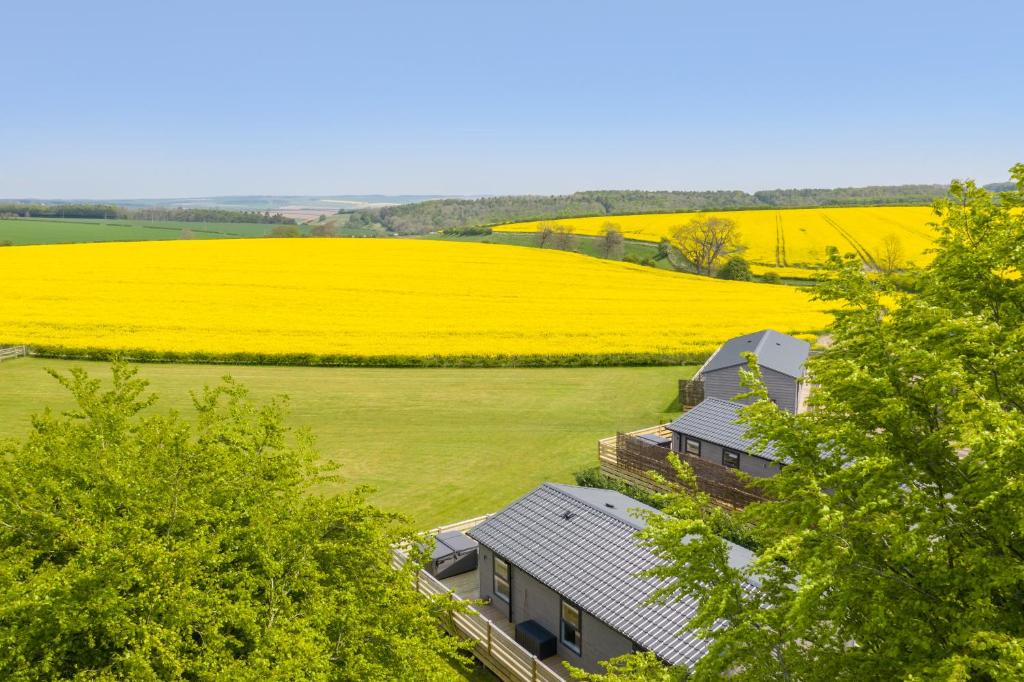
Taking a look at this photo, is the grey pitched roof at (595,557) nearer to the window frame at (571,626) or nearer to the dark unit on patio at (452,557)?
the window frame at (571,626)

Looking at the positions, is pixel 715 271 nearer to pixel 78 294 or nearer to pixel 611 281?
pixel 611 281

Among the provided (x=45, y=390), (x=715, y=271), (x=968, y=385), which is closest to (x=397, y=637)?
(x=968, y=385)

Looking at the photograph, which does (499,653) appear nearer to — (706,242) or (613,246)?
(706,242)

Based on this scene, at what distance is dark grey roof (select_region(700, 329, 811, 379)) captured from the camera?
36.3 m

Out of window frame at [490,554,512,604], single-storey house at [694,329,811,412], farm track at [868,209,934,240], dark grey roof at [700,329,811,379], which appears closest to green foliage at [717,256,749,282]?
farm track at [868,209,934,240]

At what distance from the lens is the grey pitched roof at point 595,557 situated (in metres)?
15.6

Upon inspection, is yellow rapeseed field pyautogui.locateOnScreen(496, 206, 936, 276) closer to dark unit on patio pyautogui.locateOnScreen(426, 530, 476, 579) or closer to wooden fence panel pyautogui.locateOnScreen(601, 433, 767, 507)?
wooden fence panel pyautogui.locateOnScreen(601, 433, 767, 507)

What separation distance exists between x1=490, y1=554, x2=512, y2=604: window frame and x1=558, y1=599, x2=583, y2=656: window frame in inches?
86.8

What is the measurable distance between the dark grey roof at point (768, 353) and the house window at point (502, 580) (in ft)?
69.5

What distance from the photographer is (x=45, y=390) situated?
4106 centimetres

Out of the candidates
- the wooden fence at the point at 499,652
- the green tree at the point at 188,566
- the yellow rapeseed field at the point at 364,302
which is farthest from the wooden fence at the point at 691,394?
the green tree at the point at 188,566

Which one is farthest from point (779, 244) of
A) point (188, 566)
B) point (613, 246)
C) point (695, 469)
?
point (188, 566)

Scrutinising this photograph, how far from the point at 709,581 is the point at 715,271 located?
331 feet

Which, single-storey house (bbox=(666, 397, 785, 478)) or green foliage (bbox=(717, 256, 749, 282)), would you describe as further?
green foliage (bbox=(717, 256, 749, 282))
